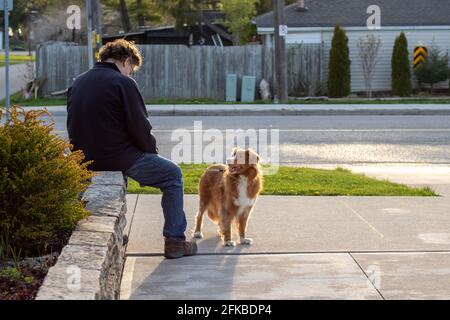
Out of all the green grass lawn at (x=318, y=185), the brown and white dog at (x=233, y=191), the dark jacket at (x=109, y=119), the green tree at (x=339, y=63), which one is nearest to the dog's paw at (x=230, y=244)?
the brown and white dog at (x=233, y=191)

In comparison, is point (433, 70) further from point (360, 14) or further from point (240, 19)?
point (240, 19)

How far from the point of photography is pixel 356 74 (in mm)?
28672

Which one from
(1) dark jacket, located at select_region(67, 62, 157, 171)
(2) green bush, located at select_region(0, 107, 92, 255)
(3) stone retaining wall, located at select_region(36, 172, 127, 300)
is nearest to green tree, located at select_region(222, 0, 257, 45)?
(1) dark jacket, located at select_region(67, 62, 157, 171)

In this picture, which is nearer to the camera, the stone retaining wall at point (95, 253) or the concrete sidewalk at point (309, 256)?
the stone retaining wall at point (95, 253)

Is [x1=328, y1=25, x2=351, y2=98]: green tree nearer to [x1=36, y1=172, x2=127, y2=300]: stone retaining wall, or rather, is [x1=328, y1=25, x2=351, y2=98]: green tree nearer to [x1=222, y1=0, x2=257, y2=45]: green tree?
[x1=222, y1=0, x2=257, y2=45]: green tree

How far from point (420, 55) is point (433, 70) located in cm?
→ 76

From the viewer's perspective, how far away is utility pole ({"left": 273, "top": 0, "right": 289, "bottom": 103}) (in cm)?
2469

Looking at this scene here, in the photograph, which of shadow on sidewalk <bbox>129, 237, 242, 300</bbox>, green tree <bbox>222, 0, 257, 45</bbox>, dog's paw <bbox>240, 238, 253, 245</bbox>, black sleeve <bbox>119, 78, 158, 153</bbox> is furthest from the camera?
green tree <bbox>222, 0, 257, 45</bbox>

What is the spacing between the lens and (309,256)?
6664mm

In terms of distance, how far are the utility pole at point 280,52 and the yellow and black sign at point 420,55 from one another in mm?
5204

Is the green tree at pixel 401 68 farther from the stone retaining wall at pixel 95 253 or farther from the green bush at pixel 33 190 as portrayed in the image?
the green bush at pixel 33 190

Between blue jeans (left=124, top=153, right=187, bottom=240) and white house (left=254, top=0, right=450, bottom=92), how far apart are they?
22.1m

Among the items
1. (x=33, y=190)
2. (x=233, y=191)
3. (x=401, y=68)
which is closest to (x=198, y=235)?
(x=233, y=191)

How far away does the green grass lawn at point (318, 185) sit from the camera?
9.79m
